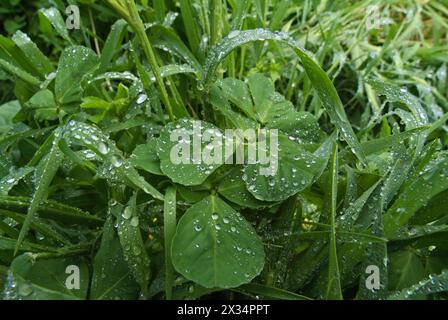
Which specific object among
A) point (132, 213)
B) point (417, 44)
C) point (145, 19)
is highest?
point (417, 44)

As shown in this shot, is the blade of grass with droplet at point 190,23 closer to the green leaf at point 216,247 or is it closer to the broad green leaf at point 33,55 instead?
the broad green leaf at point 33,55

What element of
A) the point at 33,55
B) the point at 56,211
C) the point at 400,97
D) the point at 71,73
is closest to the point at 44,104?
the point at 71,73

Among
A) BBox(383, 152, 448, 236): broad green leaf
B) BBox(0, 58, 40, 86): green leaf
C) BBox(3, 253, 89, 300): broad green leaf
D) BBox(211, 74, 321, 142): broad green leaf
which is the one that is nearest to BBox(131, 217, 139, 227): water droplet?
BBox(3, 253, 89, 300): broad green leaf

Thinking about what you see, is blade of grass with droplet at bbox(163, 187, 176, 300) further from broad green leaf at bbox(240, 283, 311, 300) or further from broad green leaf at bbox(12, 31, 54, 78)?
broad green leaf at bbox(12, 31, 54, 78)
